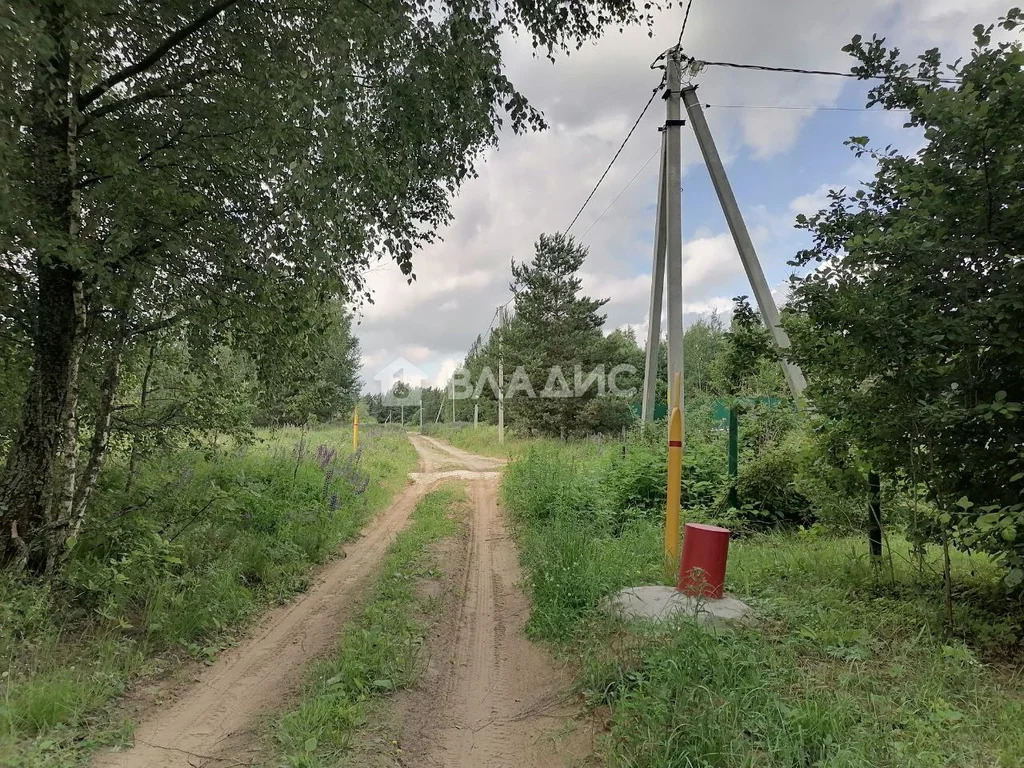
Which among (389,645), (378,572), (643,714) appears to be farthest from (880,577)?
(378,572)

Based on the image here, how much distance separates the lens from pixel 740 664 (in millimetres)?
3176

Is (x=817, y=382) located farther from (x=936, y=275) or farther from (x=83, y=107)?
(x=83, y=107)

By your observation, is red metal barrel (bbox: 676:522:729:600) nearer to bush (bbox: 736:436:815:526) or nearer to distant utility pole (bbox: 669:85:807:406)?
bush (bbox: 736:436:815:526)

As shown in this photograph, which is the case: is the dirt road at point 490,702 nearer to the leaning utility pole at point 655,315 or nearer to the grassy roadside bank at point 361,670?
the grassy roadside bank at point 361,670

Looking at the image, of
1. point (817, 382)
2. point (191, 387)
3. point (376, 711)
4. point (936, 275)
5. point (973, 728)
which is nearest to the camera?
point (973, 728)

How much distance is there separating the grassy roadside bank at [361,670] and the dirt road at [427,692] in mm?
164

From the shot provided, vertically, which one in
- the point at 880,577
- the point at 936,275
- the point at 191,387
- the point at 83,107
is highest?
the point at 83,107

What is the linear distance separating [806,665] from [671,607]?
1.01 meters

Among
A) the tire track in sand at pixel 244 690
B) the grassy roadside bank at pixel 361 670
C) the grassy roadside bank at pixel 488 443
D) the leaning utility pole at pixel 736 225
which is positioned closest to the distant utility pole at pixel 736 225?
the leaning utility pole at pixel 736 225

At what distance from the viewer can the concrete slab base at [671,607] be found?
12.7 feet

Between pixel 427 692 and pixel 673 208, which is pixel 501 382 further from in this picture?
pixel 427 692

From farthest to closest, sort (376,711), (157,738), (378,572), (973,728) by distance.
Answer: (378,572) → (376,711) → (157,738) → (973,728)

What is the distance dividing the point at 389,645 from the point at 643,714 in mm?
2093

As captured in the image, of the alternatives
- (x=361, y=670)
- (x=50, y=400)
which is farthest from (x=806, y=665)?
(x=50, y=400)
